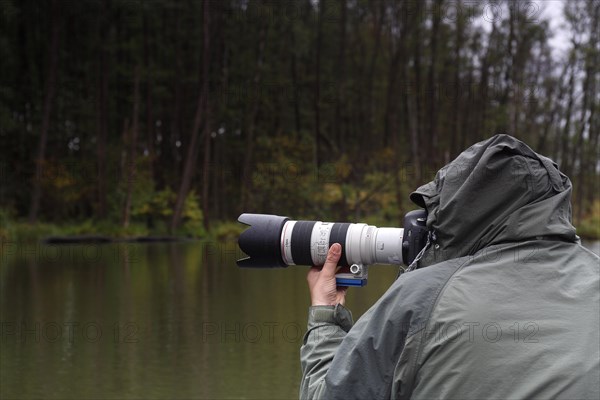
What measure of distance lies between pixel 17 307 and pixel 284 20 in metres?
25.6

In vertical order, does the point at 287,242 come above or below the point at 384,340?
above

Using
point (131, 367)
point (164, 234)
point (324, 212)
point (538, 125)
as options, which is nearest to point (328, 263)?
point (131, 367)


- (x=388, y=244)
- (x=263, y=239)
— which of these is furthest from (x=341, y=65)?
(x=388, y=244)

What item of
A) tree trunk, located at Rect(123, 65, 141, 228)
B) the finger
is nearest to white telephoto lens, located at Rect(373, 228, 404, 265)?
the finger

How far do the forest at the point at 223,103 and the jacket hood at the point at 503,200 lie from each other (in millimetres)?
21696

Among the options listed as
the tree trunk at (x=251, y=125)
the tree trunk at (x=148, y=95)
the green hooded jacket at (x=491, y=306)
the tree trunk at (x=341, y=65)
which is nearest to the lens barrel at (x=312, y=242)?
the green hooded jacket at (x=491, y=306)

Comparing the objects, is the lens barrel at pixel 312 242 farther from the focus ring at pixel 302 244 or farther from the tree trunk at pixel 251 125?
the tree trunk at pixel 251 125

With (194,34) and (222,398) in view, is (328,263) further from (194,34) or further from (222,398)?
(194,34)

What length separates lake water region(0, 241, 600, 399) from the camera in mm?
5992

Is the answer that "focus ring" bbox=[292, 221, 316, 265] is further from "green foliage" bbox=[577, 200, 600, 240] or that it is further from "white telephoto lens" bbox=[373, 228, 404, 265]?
"green foliage" bbox=[577, 200, 600, 240]

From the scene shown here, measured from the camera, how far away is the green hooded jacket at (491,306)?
5.64ft

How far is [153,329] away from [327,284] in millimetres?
6149

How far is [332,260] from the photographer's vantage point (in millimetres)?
2447

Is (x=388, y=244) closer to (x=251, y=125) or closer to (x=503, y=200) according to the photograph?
(x=503, y=200)
